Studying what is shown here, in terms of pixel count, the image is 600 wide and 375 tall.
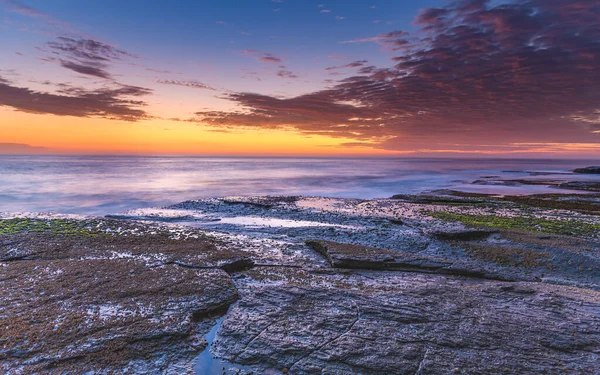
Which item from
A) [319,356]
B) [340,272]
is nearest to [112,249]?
[340,272]

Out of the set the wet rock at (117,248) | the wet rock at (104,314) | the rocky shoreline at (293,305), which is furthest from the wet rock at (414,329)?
the wet rock at (117,248)

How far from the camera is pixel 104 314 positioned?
242 inches

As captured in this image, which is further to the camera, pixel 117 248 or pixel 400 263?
pixel 117 248

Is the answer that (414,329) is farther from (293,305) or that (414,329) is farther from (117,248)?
(117,248)

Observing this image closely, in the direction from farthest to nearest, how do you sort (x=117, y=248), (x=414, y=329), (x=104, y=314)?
(x=117, y=248), (x=104, y=314), (x=414, y=329)

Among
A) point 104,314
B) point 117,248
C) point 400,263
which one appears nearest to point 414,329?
point 400,263

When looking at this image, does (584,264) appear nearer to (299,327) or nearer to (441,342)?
(441,342)

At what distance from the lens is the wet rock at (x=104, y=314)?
16.1 ft

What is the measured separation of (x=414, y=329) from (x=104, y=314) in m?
5.72

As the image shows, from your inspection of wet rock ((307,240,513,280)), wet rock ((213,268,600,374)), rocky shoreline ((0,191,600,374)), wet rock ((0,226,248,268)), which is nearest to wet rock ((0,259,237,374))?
rocky shoreline ((0,191,600,374))

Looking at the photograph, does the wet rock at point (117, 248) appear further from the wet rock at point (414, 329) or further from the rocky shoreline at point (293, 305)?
the wet rock at point (414, 329)

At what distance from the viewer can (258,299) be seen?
6.93m

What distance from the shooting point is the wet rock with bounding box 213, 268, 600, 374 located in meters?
4.92

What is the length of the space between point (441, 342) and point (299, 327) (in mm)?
2393
